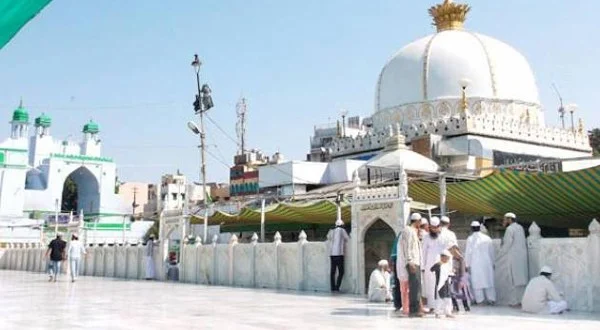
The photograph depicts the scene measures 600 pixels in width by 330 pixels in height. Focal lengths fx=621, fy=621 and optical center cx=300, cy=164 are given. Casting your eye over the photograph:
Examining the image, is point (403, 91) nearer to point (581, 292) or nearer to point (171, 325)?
point (581, 292)

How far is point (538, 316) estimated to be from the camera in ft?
26.3

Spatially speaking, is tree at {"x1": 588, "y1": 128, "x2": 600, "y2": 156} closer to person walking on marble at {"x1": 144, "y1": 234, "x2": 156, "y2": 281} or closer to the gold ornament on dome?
the gold ornament on dome

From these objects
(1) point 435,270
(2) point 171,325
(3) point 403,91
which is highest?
(3) point 403,91

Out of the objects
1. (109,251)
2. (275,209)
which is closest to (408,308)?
(275,209)

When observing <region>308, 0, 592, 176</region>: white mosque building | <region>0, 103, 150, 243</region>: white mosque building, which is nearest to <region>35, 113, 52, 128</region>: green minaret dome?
<region>0, 103, 150, 243</region>: white mosque building

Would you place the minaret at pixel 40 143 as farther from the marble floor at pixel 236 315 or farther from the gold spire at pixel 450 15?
the marble floor at pixel 236 315

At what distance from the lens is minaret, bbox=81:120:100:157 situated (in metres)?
47.0


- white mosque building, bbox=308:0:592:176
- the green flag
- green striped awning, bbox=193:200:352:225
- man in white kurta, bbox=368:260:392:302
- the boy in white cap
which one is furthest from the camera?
white mosque building, bbox=308:0:592:176

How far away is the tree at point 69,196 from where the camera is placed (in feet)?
167

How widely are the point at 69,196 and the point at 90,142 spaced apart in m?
6.80

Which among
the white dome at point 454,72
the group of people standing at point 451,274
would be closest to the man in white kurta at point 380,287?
the group of people standing at point 451,274

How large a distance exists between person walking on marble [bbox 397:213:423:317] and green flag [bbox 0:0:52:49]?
690cm

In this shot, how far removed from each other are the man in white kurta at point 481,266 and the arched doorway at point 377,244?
372 centimetres

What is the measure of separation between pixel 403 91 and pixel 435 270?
67.7 feet
